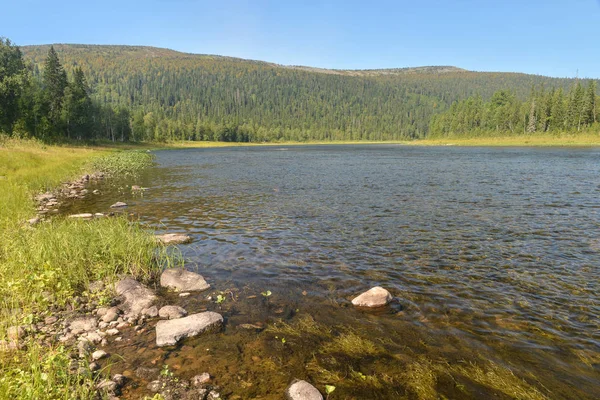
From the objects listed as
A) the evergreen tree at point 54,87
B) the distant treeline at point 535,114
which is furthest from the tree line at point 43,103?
the distant treeline at point 535,114

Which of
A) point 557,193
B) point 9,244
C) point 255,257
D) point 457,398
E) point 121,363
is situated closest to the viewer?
point 457,398

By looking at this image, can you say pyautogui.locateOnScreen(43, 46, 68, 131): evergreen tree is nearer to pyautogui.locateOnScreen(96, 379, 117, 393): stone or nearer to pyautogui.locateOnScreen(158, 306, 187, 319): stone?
pyautogui.locateOnScreen(158, 306, 187, 319): stone

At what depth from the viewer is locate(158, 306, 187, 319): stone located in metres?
8.49

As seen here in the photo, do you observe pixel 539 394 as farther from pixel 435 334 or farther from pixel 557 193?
pixel 557 193

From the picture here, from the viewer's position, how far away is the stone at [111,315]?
8156 millimetres

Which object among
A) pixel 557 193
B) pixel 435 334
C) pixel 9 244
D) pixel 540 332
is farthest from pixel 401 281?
pixel 557 193

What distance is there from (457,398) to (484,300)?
4377mm

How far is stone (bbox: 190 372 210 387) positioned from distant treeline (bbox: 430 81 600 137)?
15109 centimetres

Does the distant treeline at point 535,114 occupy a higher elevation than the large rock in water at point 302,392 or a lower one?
higher

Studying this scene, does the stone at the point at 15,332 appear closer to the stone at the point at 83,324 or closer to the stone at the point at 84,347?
the stone at the point at 83,324

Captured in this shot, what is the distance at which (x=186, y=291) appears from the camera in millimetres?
10102

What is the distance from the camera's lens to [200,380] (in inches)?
245

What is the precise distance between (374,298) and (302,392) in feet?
13.3

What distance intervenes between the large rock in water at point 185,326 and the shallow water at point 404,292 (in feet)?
1.01
